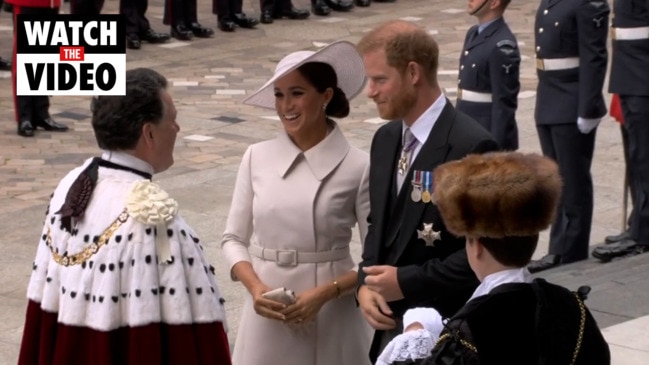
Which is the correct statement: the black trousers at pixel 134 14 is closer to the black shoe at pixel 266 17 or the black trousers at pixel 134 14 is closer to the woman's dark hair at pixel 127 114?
the black shoe at pixel 266 17

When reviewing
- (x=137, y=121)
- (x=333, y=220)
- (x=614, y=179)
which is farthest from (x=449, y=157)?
(x=614, y=179)

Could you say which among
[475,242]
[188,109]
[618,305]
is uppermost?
[475,242]

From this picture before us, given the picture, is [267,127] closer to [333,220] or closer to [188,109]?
[188,109]

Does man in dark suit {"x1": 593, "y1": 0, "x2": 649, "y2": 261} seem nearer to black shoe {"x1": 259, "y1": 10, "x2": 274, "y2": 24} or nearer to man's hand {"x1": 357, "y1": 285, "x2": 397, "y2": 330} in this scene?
man's hand {"x1": 357, "y1": 285, "x2": 397, "y2": 330}

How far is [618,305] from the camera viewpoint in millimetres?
6410

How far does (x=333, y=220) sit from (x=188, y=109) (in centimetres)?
747

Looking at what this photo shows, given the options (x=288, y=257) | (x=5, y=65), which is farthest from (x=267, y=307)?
(x=5, y=65)

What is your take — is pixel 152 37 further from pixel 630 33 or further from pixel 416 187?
pixel 416 187

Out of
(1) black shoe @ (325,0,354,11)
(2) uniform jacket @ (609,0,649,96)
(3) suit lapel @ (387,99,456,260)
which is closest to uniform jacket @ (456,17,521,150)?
(2) uniform jacket @ (609,0,649,96)

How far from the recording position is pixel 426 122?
4156mm

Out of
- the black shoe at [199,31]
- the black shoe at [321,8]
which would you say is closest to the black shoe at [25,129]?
the black shoe at [199,31]

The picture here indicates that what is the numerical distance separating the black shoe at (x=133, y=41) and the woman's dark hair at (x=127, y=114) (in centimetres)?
1053

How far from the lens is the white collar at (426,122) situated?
415cm

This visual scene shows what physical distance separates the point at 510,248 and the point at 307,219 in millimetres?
1373
